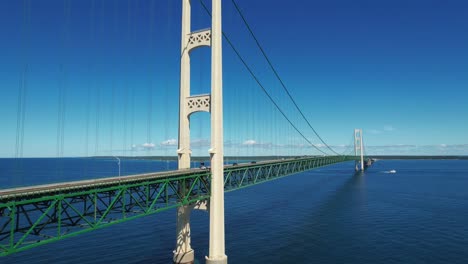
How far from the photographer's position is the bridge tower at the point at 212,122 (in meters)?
26.1

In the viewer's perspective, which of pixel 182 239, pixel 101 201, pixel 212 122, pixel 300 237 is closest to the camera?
pixel 101 201

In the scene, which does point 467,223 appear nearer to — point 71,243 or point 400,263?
point 400,263

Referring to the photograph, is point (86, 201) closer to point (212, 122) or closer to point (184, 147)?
point (184, 147)

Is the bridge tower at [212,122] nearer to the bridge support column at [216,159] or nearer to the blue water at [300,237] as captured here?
the bridge support column at [216,159]

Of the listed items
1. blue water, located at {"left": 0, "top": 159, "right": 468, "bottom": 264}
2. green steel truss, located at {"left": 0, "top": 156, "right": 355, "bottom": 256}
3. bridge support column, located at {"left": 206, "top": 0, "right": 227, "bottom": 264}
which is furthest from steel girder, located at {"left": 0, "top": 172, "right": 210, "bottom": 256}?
blue water, located at {"left": 0, "top": 159, "right": 468, "bottom": 264}

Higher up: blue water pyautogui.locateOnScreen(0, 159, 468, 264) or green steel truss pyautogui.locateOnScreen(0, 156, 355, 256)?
green steel truss pyautogui.locateOnScreen(0, 156, 355, 256)

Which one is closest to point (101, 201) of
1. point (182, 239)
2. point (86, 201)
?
point (86, 201)

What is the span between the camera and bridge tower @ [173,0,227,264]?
26.1 m

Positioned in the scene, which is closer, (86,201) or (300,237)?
(86,201)

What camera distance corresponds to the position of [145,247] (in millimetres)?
32531

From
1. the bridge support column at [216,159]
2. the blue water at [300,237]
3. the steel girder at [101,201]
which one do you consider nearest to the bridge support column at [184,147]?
the blue water at [300,237]

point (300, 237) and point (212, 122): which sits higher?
point (212, 122)

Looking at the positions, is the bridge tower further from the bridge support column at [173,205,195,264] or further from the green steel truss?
the green steel truss

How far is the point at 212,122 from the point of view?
26031mm
